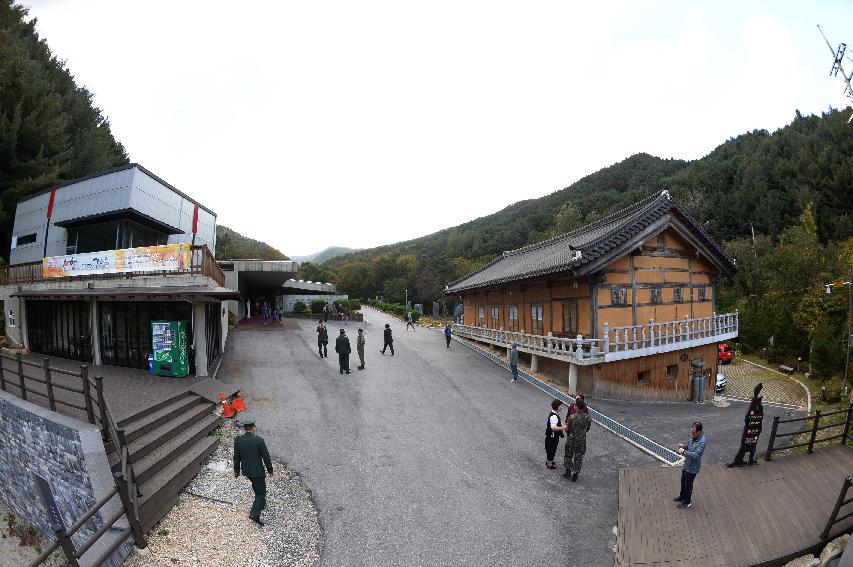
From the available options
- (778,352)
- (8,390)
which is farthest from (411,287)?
(8,390)

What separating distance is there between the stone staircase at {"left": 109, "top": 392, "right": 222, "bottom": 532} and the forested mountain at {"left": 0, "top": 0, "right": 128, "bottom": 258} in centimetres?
2246

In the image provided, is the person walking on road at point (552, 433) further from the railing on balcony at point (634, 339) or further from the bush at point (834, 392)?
the bush at point (834, 392)

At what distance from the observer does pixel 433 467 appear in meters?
8.86

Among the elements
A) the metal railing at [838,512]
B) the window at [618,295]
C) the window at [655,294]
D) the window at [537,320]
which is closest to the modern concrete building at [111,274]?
the window at [537,320]

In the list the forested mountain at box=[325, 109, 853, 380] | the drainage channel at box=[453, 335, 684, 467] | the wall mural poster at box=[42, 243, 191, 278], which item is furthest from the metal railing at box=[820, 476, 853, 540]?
the forested mountain at box=[325, 109, 853, 380]

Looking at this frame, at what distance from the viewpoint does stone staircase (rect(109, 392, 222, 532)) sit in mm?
6902

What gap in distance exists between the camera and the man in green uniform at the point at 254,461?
266 inches

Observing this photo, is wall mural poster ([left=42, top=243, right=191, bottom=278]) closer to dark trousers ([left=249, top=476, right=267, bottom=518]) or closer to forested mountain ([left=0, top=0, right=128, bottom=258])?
dark trousers ([left=249, top=476, right=267, bottom=518])

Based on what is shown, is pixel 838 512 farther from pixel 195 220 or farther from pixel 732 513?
pixel 195 220

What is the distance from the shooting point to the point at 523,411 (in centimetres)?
1279

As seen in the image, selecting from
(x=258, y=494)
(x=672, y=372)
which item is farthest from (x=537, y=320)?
(x=258, y=494)

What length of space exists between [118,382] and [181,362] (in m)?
1.64

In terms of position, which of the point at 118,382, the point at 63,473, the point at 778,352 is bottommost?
the point at 778,352

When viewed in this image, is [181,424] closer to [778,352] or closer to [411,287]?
[778,352]
